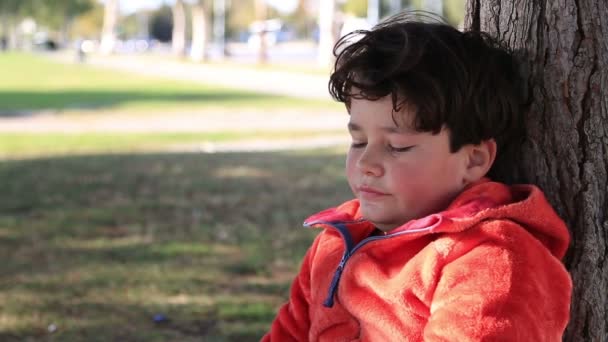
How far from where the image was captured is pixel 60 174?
26.7 feet

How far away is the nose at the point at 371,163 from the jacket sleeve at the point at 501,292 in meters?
0.26

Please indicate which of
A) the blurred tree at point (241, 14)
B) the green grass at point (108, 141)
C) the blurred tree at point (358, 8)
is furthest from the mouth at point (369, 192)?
the blurred tree at point (241, 14)

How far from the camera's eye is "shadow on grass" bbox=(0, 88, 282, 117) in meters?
18.7

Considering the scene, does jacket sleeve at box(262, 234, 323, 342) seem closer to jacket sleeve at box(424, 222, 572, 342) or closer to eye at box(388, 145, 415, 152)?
eye at box(388, 145, 415, 152)

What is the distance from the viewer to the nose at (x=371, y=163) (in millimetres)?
2039

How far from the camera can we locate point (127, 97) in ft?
71.1

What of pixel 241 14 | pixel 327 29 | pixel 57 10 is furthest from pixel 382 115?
pixel 57 10

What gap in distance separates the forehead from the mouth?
0.14 m

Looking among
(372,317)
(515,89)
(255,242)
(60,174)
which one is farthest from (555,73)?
(60,174)

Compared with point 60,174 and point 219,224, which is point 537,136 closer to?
point 219,224

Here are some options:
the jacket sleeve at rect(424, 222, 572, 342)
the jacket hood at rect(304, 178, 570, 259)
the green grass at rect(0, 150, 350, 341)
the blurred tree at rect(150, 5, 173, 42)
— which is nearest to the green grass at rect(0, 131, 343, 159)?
the green grass at rect(0, 150, 350, 341)

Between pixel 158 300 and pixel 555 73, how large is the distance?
269 cm

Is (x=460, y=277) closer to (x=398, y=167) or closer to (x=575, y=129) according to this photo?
(x=398, y=167)

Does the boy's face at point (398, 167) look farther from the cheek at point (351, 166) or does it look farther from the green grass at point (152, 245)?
the green grass at point (152, 245)
